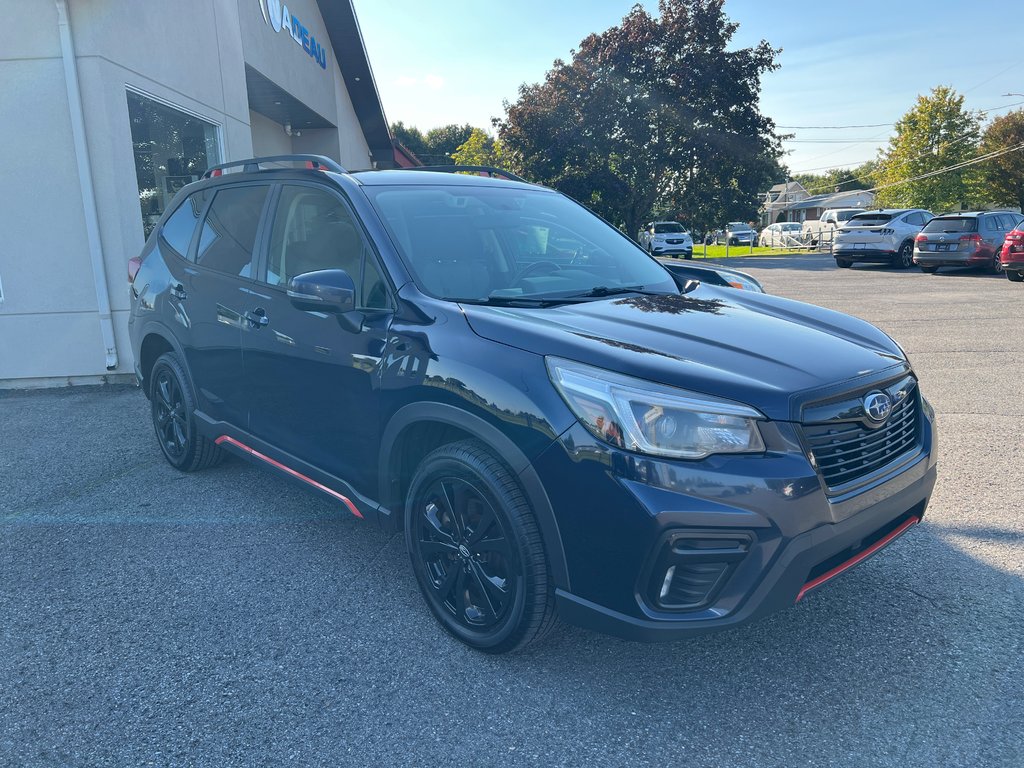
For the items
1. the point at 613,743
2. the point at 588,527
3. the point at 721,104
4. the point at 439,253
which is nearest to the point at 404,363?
the point at 439,253

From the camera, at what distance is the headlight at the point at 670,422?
7.37 ft

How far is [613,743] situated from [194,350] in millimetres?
3208

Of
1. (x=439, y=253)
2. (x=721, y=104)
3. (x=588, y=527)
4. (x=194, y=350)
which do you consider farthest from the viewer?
(x=721, y=104)

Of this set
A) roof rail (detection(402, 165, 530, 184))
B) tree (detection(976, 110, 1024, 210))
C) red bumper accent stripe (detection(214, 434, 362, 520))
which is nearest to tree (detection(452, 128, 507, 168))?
tree (detection(976, 110, 1024, 210))

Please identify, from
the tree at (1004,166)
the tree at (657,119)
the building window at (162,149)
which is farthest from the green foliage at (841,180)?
the building window at (162,149)

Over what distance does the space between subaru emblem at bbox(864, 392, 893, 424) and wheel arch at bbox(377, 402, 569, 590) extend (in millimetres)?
1130

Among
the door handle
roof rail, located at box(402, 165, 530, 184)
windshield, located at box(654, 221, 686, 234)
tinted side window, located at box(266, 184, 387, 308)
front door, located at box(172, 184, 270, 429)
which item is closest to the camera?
tinted side window, located at box(266, 184, 387, 308)

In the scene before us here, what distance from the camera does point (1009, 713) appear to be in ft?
7.96

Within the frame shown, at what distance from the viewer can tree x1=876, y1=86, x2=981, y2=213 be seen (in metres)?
45.4

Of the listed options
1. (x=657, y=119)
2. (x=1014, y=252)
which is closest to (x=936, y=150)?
(x=657, y=119)

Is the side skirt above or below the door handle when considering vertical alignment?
below

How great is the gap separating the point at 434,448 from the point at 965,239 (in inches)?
770

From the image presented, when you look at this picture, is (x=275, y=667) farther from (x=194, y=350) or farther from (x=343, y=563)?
(x=194, y=350)

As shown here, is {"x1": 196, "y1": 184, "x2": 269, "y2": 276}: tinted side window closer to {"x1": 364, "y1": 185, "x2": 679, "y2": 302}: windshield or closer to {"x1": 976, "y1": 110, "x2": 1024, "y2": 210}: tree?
{"x1": 364, "y1": 185, "x2": 679, "y2": 302}: windshield
